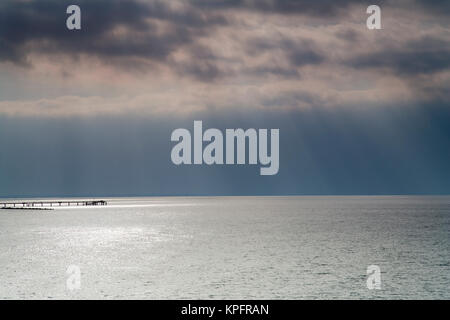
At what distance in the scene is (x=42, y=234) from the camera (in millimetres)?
92875

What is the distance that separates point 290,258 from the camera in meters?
59.4

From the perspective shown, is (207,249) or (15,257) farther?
(207,249)

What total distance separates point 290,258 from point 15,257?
34260mm

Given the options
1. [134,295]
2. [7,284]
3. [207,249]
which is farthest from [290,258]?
[7,284]

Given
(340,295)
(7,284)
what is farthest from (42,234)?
(340,295)

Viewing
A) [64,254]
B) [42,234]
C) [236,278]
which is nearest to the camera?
[236,278]
